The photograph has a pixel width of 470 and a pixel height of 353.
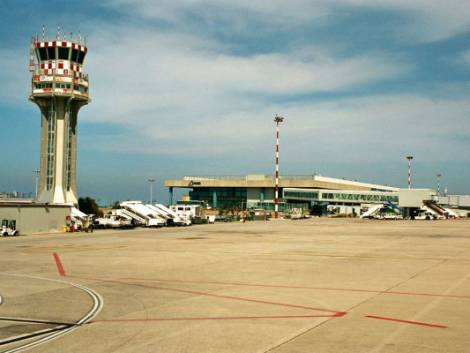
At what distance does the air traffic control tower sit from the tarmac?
62.8 m

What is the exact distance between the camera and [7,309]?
1784 cm

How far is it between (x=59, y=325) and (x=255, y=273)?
13.4 metres

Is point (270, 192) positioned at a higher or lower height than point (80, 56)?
lower

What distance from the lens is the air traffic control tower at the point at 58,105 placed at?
93062 mm

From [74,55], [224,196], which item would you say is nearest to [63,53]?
[74,55]

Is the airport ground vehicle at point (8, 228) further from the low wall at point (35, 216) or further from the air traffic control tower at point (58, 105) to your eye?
the air traffic control tower at point (58, 105)

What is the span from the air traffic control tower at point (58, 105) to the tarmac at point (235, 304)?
62763 mm

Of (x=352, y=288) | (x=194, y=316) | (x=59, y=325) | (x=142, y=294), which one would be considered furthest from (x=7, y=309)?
(x=352, y=288)

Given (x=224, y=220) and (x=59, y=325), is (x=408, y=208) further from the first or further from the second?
(x=59, y=325)

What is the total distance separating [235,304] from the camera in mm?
18750

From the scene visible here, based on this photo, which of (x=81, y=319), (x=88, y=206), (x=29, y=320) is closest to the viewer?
(x=29, y=320)

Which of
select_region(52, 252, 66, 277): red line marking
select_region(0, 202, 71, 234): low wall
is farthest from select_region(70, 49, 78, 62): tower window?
select_region(52, 252, 66, 277): red line marking

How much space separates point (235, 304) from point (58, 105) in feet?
275

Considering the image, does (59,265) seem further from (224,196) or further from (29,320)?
(224,196)
